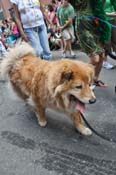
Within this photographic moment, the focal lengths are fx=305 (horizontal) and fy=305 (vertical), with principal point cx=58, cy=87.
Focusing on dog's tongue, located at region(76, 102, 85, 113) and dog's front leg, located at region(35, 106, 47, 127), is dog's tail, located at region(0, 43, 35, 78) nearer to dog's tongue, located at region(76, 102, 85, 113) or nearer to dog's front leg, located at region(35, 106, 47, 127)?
dog's front leg, located at region(35, 106, 47, 127)

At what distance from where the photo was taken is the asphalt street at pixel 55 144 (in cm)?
313

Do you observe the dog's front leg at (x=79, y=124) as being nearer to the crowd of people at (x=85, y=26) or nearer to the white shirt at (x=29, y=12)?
the crowd of people at (x=85, y=26)

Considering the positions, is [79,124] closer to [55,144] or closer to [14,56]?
[55,144]

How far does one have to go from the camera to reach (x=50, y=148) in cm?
355

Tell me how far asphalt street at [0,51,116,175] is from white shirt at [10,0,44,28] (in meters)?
1.33

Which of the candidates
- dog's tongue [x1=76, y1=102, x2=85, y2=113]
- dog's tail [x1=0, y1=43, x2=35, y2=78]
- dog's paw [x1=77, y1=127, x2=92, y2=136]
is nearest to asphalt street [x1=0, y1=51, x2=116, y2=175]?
dog's paw [x1=77, y1=127, x2=92, y2=136]

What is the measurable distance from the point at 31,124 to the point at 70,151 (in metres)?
0.96

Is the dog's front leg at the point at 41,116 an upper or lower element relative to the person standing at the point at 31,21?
lower

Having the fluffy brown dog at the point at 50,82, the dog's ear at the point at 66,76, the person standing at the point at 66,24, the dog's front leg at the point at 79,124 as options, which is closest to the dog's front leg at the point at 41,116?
the fluffy brown dog at the point at 50,82

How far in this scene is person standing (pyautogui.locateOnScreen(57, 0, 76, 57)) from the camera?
790cm

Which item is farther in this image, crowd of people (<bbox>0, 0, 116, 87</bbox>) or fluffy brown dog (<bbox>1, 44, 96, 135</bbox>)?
crowd of people (<bbox>0, 0, 116, 87</bbox>)

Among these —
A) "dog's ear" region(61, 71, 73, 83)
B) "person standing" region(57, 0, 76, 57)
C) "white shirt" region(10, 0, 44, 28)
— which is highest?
"white shirt" region(10, 0, 44, 28)

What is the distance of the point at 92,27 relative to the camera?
4.45m

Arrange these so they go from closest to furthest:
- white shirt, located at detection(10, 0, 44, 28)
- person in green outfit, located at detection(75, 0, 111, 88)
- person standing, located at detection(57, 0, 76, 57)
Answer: person in green outfit, located at detection(75, 0, 111, 88) → white shirt, located at detection(10, 0, 44, 28) → person standing, located at detection(57, 0, 76, 57)
